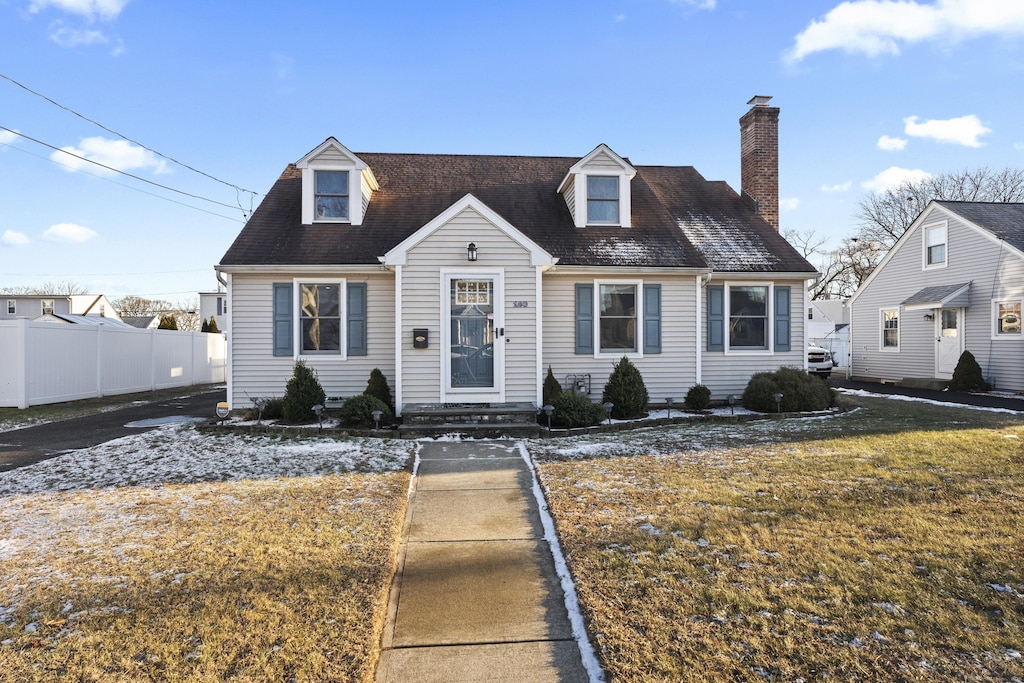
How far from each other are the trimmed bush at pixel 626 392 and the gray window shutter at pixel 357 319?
508cm

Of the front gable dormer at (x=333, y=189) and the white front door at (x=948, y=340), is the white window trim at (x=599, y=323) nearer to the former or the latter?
the front gable dormer at (x=333, y=189)

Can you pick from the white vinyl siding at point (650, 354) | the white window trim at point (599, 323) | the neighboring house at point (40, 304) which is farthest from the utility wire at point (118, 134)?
the neighboring house at point (40, 304)

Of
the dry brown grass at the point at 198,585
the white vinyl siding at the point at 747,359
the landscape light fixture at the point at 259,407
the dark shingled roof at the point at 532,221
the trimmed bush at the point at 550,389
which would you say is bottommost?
the dry brown grass at the point at 198,585

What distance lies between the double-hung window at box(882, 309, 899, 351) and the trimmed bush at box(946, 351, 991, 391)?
3465 millimetres

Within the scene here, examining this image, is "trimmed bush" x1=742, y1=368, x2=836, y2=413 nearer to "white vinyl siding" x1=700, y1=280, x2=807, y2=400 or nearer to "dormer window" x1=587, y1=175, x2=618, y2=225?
"white vinyl siding" x1=700, y1=280, x2=807, y2=400

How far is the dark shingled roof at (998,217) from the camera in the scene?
52.5 ft

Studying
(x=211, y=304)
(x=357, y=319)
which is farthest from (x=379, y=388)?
(x=211, y=304)

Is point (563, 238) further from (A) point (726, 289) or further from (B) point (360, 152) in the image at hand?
(B) point (360, 152)

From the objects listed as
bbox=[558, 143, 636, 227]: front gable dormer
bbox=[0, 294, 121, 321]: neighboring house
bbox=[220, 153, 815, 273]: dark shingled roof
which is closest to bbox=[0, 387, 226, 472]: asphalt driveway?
bbox=[220, 153, 815, 273]: dark shingled roof

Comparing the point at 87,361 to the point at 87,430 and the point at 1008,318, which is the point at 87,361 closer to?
the point at 87,430

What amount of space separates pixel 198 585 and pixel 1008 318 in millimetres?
20224

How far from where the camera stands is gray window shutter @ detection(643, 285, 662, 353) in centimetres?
1177

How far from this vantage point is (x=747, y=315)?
12.7m

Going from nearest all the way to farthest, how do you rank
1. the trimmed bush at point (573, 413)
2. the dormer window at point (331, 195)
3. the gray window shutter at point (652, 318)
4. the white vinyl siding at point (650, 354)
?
the trimmed bush at point (573, 413)
the white vinyl siding at point (650, 354)
the gray window shutter at point (652, 318)
the dormer window at point (331, 195)
